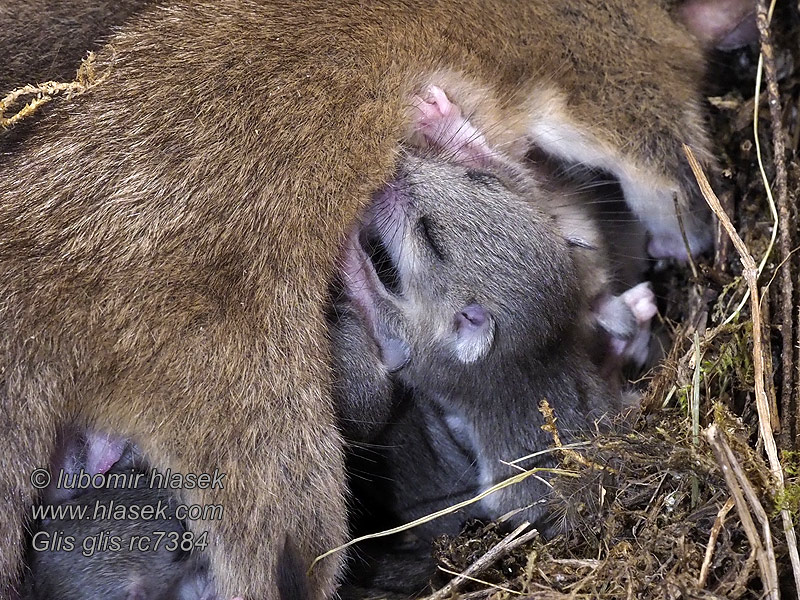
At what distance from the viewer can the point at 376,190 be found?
2.89 meters

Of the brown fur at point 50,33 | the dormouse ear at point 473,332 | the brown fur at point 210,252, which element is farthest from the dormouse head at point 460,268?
the brown fur at point 50,33

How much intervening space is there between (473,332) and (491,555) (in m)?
0.72

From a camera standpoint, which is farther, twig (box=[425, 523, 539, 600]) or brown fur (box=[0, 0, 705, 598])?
twig (box=[425, 523, 539, 600])

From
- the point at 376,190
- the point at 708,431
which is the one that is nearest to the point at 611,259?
the point at 376,190

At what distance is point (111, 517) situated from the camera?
2711 mm

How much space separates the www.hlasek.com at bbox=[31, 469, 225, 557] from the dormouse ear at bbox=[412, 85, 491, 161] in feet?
4.83

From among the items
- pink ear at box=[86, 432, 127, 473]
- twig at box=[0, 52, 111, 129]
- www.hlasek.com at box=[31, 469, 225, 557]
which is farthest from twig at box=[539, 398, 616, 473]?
twig at box=[0, 52, 111, 129]

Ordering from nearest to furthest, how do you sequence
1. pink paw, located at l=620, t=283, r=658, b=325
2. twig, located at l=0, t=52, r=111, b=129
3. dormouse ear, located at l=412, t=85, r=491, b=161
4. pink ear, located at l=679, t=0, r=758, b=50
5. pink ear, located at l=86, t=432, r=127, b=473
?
twig, located at l=0, t=52, r=111, b=129
pink ear, located at l=86, t=432, r=127, b=473
dormouse ear, located at l=412, t=85, r=491, b=161
pink paw, located at l=620, t=283, r=658, b=325
pink ear, located at l=679, t=0, r=758, b=50

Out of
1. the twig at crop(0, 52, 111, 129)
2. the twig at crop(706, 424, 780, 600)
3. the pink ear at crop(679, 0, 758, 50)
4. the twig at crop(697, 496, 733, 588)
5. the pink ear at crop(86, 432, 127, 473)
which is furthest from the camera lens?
the pink ear at crop(679, 0, 758, 50)

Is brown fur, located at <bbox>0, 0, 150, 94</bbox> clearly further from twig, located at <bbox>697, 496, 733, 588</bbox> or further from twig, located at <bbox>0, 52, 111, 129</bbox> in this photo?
twig, located at <bbox>697, 496, 733, 588</bbox>

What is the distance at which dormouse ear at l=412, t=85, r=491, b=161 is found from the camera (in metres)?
3.01

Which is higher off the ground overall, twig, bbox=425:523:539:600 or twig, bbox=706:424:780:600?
twig, bbox=706:424:780:600

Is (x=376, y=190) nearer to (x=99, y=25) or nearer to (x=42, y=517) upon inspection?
(x=99, y=25)

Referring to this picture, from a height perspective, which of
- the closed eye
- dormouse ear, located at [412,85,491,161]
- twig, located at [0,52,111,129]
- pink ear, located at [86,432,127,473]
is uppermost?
twig, located at [0,52,111,129]
